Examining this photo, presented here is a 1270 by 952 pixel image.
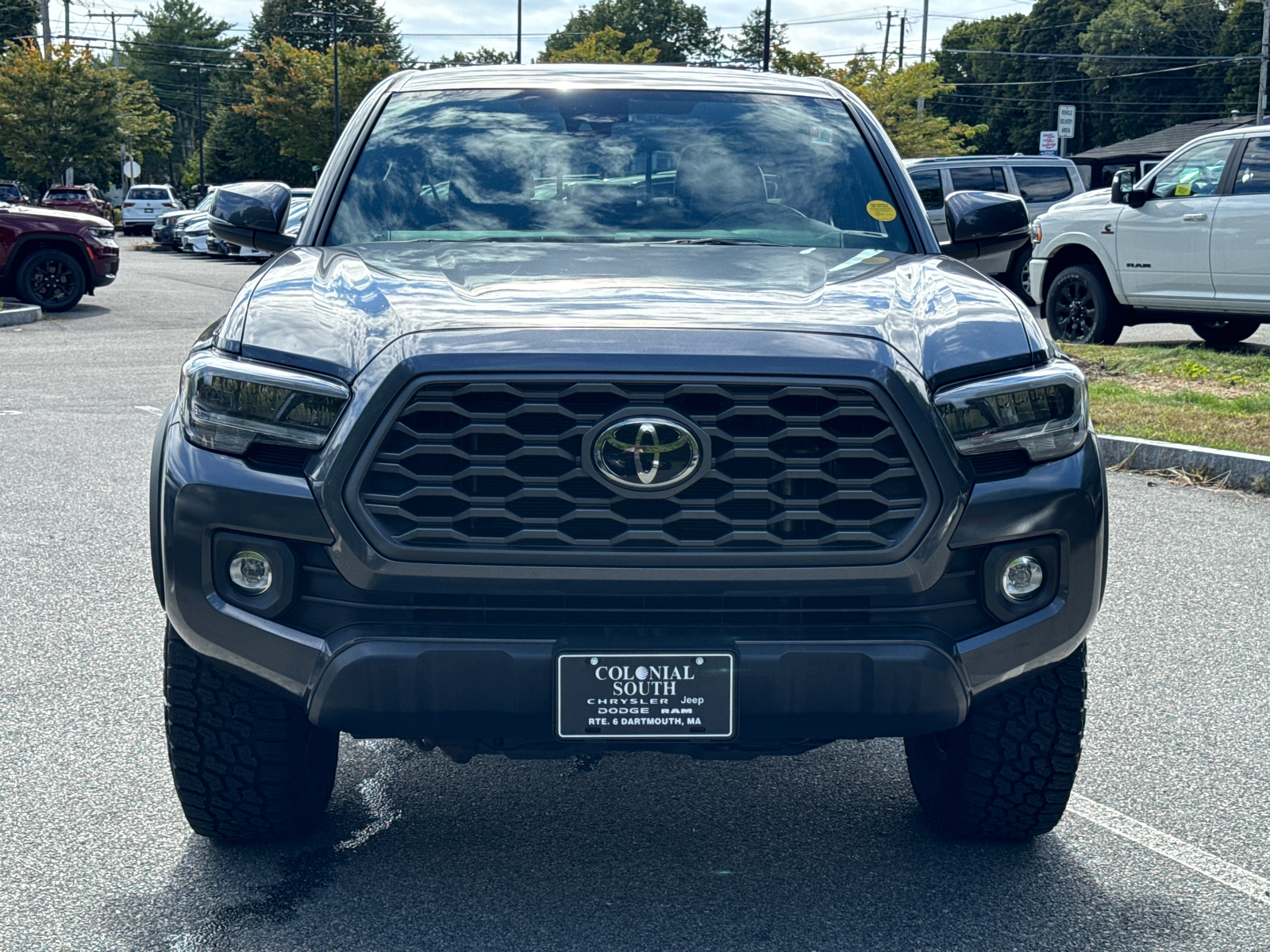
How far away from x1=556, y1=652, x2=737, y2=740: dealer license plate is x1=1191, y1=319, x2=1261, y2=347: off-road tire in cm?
1213

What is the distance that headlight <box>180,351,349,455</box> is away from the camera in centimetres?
285

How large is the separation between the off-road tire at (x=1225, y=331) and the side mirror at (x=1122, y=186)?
5.16ft

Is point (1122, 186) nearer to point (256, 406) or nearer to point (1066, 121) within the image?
point (256, 406)

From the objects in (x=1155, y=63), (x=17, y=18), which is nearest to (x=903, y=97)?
(x=1155, y=63)

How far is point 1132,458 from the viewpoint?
28.0ft

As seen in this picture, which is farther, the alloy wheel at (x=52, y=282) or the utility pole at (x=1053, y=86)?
the utility pole at (x=1053, y=86)

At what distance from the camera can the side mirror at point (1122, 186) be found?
41.3 feet

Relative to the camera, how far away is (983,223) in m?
4.54

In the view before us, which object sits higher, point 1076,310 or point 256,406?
point 256,406

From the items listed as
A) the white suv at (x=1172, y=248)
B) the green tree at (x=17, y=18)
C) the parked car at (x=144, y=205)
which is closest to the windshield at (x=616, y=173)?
the white suv at (x=1172, y=248)

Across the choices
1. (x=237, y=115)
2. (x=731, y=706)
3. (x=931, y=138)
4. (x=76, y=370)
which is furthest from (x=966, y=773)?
(x=237, y=115)

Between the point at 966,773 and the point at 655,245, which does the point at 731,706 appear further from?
the point at 655,245

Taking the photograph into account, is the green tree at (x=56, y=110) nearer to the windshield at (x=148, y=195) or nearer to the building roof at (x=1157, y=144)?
the windshield at (x=148, y=195)

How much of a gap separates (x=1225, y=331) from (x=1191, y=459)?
6.22 meters
